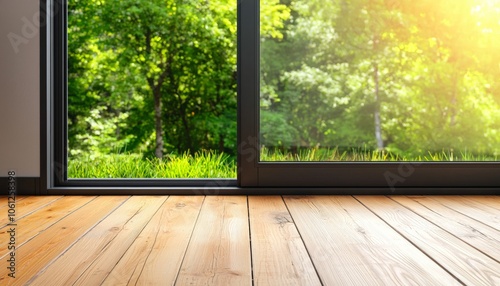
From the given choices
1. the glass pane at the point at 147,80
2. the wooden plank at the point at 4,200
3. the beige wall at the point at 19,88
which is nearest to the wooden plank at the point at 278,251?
the wooden plank at the point at 4,200

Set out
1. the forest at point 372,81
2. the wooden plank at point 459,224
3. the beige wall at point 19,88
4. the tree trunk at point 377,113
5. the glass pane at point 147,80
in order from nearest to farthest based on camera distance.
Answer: the wooden plank at point 459,224, the beige wall at point 19,88, the forest at point 372,81, the tree trunk at point 377,113, the glass pane at point 147,80

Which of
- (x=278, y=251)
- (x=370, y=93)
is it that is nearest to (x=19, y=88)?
(x=278, y=251)

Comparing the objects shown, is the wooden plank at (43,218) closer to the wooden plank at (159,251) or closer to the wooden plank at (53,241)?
the wooden plank at (53,241)

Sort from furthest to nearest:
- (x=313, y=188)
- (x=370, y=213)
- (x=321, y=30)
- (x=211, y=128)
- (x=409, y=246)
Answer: (x=211, y=128), (x=321, y=30), (x=313, y=188), (x=370, y=213), (x=409, y=246)

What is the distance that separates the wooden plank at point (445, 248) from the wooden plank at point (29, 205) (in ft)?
4.22

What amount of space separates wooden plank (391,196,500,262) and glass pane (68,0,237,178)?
1.53 m

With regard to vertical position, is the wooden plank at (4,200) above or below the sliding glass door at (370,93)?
below

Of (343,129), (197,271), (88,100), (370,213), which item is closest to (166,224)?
(197,271)

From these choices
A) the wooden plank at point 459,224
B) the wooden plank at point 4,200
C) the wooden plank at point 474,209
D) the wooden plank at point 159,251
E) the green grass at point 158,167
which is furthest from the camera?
the green grass at point 158,167

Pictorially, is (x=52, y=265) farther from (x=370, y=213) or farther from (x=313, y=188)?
(x=313, y=188)

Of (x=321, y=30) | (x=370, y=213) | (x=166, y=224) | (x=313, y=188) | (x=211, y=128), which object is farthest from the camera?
(x=211, y=128)

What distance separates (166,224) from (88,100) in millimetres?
2154

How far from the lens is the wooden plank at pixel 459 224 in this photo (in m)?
1.54

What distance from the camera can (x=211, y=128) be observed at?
3617 mm
